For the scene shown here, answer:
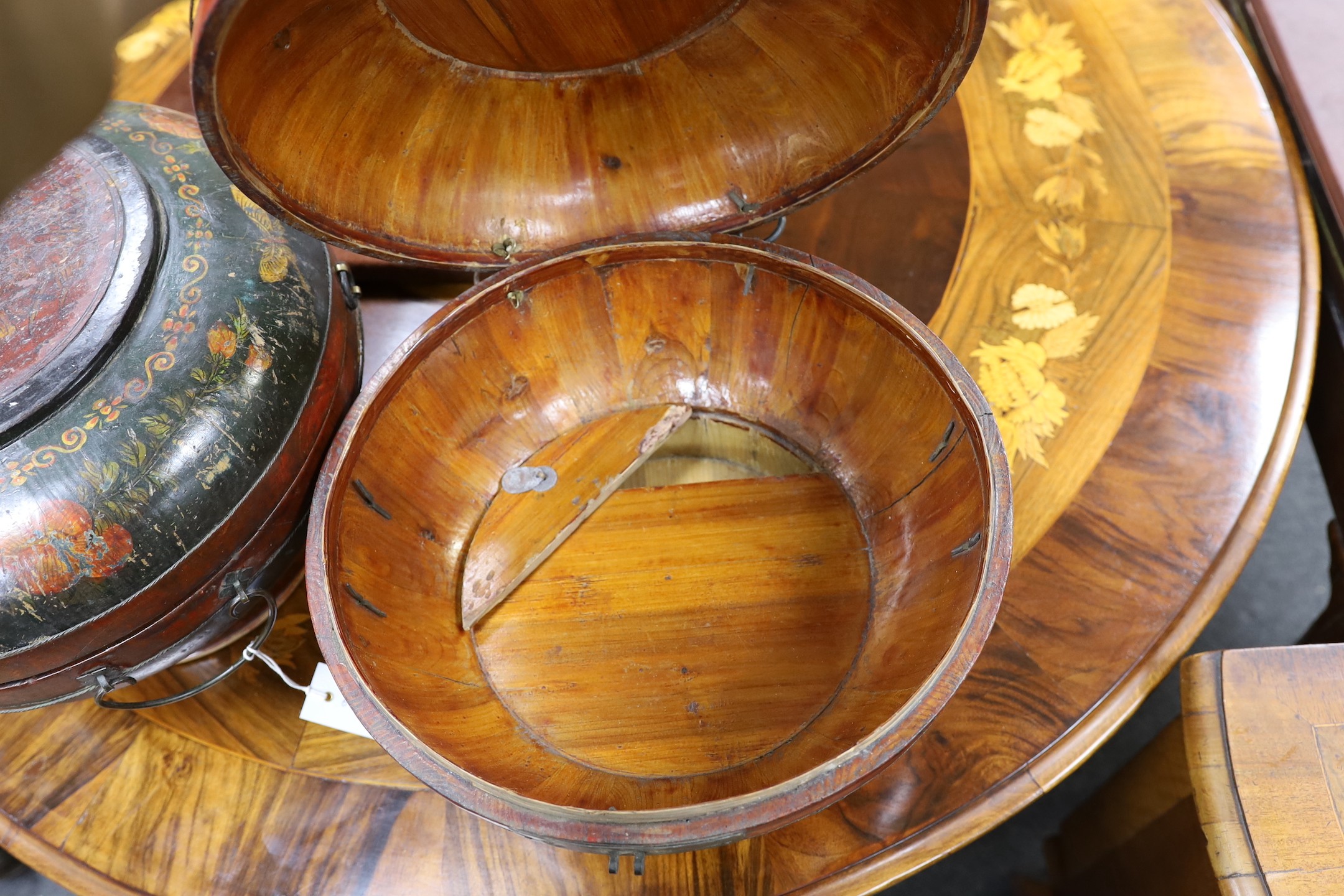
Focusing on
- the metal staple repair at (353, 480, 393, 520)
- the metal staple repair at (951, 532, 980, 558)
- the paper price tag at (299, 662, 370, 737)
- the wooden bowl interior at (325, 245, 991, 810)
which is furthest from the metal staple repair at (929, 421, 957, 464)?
the paper price tag at (299, 662, 370, 737)

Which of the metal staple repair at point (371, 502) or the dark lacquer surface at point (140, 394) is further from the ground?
the dark lacquer surface at point (140, 394)

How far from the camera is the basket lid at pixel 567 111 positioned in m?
1.08

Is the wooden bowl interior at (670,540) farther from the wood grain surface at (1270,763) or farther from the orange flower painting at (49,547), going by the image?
the wood grain surface at (1270,763)

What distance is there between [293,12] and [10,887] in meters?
2.03

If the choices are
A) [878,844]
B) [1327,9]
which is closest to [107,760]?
[878,844]

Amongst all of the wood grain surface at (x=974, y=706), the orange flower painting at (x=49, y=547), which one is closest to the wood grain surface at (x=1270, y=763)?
the wood grain surface at (x=974, y=706)

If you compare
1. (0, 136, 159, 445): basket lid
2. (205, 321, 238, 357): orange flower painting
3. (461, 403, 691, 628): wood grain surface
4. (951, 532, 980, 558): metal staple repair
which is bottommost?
(461, 403, 691, 628): wood grain surface

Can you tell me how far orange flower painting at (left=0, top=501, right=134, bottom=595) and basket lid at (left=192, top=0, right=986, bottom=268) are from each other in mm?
412

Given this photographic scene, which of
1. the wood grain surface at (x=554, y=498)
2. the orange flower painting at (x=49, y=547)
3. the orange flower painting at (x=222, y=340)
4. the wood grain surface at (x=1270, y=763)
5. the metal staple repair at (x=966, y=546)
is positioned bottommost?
the wood grain surface at (x=1270, y=763)

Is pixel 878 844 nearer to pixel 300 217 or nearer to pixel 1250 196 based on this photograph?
pixel 300 217

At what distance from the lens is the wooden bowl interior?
1104 mm

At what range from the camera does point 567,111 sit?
1298mm

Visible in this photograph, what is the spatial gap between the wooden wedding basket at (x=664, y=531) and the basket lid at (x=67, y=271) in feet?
0.95

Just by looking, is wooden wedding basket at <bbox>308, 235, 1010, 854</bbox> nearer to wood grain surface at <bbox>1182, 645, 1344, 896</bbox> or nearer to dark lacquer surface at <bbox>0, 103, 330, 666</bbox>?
dark lacquer surface at <bbox>0, 103, 330, 666</bbox>
